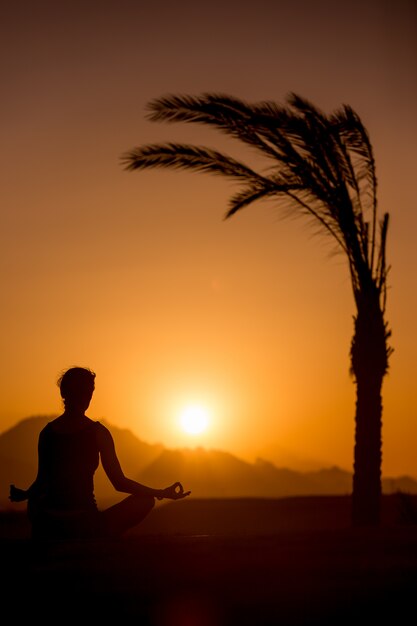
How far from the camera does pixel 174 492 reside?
595 centimetres

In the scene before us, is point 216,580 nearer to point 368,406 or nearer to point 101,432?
point 101,432

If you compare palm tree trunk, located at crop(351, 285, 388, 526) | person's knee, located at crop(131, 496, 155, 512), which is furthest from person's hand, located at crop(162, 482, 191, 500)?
palm tree trunk, located at crop(351, 285, 388, 526)

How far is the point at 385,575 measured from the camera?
527 centimetres

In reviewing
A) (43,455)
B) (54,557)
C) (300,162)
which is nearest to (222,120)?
(300,162)

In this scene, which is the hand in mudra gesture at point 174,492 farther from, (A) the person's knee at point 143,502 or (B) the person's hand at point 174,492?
(A) the person's knee at point 143,502

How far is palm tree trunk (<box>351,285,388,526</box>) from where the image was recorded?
1246cm

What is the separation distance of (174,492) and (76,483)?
62cm

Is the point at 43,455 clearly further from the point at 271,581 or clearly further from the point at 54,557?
the point at 271,581

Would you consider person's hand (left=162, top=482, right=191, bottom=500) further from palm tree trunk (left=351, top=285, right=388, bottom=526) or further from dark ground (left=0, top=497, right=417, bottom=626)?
palm tree trunk (left=351, top=285, right=388, bottom=526)

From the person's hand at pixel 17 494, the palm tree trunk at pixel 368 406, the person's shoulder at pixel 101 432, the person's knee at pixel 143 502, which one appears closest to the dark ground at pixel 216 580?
the person's knee at pixel 143 502

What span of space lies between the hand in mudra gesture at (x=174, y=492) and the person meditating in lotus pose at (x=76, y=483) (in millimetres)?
91

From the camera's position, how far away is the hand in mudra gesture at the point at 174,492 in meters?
5.90

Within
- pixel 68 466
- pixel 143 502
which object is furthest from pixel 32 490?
pixel 143 502

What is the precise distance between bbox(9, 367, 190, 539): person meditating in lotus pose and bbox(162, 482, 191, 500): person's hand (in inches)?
3.6
